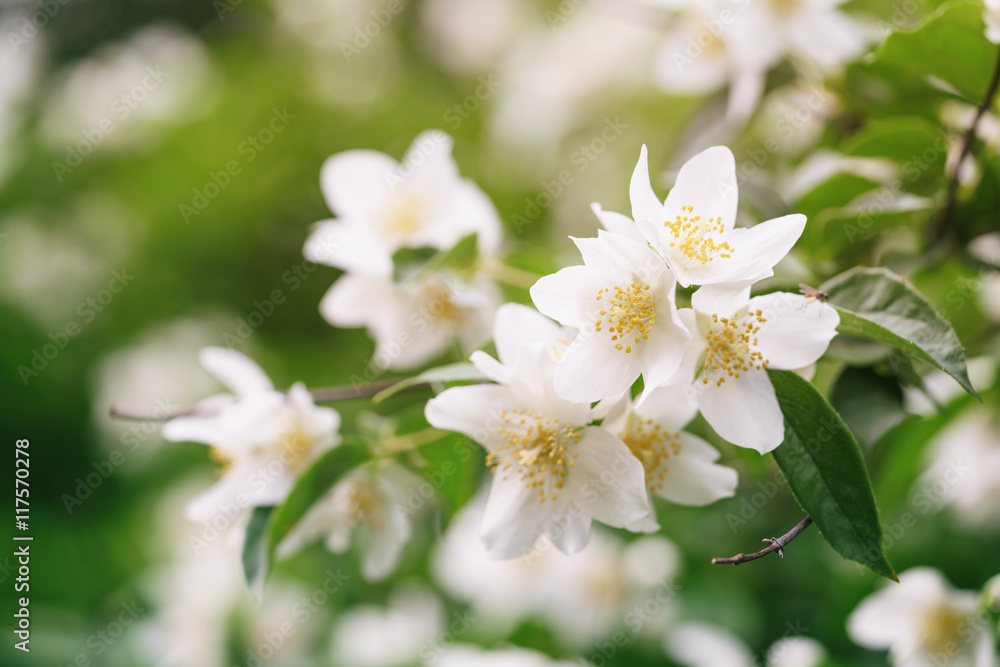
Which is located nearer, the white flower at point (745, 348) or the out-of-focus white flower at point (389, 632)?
the white flower at point (745, 348)

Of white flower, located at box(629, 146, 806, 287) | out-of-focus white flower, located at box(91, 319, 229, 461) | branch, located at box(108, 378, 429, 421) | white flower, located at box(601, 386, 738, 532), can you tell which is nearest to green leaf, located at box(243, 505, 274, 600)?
branch, located at box(108, 378, 429, 421)

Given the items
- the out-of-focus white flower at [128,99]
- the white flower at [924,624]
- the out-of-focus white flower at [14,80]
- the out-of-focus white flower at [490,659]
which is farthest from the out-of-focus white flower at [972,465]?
the out-of-focus white flower at [14,80]

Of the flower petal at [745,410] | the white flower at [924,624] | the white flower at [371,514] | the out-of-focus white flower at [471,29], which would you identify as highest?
the flower petal at [745,410]

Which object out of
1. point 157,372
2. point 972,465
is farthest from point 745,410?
point 157,372

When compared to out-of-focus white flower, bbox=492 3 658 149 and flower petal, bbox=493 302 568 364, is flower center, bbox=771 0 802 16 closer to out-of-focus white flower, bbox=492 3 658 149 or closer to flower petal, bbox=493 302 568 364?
flower petal, bbox=493 302 568 364

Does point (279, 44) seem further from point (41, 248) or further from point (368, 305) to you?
point (368, 305)

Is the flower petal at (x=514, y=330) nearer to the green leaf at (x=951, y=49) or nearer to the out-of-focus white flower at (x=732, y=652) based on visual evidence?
the green leaf at (x=951, y=49)

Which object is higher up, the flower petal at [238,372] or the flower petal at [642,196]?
the flower petal at [642,196]
